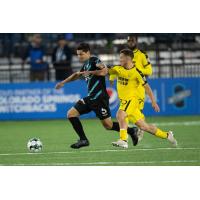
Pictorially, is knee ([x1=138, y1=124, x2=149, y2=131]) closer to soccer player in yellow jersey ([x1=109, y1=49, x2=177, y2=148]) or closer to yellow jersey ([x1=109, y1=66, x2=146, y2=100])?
soccer player in yellow jersey ([x1=109, y1=49, x2=177, y2=148])

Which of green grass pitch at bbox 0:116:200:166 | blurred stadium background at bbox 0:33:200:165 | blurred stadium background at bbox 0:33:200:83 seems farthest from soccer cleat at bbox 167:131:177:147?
blurred stadium background at bbox 0:33:200:83

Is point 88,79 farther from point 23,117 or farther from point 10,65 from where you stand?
point 10,65

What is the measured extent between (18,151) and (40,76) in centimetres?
1118

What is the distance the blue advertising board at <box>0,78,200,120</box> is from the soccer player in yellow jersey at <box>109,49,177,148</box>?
9.75m

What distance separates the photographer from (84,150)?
1495cm

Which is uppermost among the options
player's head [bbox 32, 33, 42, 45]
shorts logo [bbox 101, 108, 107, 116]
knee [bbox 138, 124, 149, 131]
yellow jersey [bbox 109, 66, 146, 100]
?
player's head [bbox 32, 33, 42, 45]

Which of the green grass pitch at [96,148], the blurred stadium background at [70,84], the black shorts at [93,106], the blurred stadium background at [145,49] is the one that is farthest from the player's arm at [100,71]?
the blurred stadium background at [145,49]

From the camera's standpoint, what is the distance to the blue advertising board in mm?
24859

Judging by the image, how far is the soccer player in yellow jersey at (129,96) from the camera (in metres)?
14.7

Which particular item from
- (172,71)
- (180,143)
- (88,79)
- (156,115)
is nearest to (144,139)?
(180,143)

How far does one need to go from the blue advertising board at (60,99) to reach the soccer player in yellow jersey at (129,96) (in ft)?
32.0

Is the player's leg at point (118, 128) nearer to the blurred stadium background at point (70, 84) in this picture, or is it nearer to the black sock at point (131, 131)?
the black sock at point (131, 131)

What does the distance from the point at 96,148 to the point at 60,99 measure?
9.83 meters

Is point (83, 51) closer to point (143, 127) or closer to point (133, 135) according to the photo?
point (143, 127)
